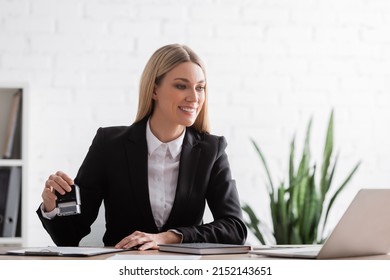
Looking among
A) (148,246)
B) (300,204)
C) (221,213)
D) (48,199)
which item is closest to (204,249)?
(148,246)

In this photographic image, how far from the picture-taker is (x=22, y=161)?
321 centimetres

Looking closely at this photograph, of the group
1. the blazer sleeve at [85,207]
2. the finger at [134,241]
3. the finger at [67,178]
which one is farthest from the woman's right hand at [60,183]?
the blazer sleeve at [85,207]

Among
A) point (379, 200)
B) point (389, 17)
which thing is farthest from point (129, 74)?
point (379, 200)

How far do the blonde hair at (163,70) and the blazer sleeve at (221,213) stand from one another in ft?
0.32

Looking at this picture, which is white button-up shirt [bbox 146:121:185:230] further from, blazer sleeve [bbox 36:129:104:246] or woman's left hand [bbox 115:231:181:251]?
woman's left hand [bbox 115:231:181:251]

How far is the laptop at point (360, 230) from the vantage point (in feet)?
4.07

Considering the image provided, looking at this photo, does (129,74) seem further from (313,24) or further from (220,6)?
(313,24)

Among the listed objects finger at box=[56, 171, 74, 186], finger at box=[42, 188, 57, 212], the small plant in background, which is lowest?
the small plant in background

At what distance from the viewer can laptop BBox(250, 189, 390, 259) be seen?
1239mm

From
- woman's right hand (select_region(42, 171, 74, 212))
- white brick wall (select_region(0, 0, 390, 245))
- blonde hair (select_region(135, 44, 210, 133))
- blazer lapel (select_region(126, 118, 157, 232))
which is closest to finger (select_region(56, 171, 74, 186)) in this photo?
woman's right hand (select_region(42, 171, 74, 212))

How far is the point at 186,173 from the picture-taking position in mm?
2160

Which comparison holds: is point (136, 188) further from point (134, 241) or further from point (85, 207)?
point (134, 241)

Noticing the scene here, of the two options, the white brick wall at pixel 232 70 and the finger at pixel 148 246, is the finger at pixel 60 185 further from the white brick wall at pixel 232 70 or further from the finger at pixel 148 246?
the white brick wall at pixel 232 70

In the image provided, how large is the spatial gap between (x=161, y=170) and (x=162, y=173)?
0.01 metres
